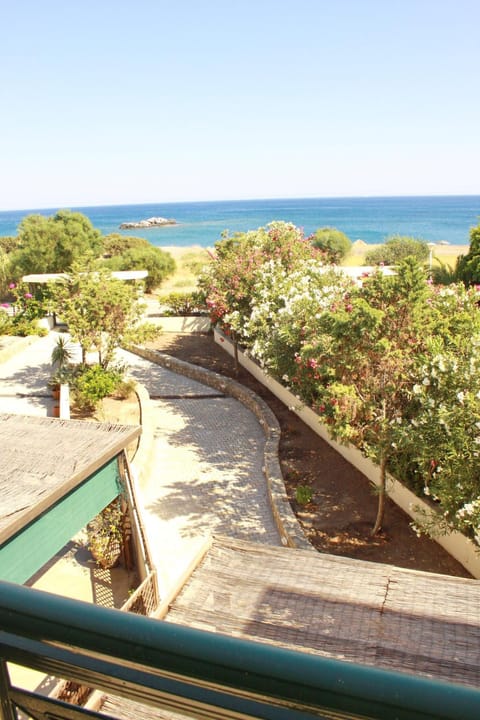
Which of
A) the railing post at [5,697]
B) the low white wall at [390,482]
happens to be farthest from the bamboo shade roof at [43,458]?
the railing post at [5,697]

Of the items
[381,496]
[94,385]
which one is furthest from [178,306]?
[381,496]

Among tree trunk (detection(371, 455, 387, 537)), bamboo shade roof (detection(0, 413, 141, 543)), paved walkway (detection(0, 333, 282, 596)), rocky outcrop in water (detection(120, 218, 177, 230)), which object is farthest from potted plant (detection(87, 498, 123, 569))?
rocky outcrop in water (detection(120, 218, 177, 230))

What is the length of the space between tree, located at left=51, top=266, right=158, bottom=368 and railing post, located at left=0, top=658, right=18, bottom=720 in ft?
53.0

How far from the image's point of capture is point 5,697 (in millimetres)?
1110

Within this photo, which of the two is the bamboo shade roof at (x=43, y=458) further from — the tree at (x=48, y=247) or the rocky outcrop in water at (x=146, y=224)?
the rocky outcrop in water at (x=146, y=224)

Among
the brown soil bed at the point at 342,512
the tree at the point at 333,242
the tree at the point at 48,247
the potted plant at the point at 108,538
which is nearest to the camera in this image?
the brown soil bed at the point at 342,512

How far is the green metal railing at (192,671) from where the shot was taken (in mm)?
854

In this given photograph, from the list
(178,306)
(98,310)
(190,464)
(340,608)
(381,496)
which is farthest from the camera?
(178,306)

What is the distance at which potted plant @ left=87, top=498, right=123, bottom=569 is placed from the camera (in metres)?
10.3

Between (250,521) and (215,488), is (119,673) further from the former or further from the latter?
(215,488)

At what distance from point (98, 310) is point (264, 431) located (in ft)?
19.9

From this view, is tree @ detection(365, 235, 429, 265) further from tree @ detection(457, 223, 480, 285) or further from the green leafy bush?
tree @ detection(457, 223, 480, 285)

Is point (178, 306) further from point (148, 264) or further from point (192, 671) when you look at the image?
point (192, 671)

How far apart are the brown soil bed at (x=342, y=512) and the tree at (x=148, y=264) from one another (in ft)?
84.7
